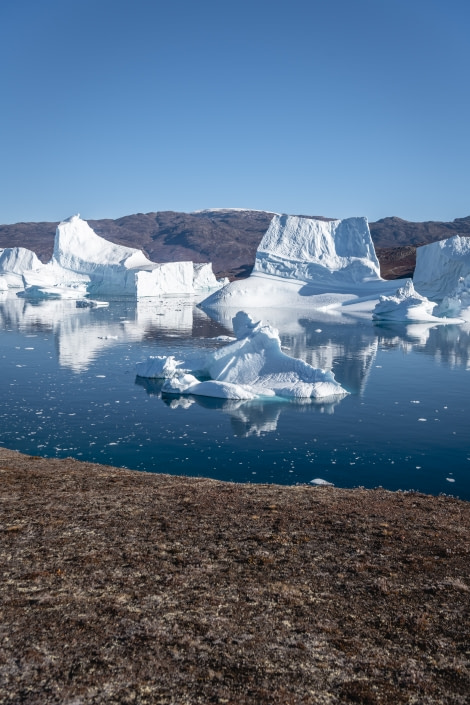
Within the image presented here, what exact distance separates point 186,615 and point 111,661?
62cm

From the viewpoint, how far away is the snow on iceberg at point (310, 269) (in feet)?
128

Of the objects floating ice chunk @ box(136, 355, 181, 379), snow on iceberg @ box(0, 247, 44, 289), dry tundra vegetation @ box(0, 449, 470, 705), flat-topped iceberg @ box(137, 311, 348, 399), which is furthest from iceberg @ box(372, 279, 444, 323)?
snow on iceberg @ box(0, 247, 44, 289)

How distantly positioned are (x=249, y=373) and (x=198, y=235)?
5000 inches

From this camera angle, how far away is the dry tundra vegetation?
10.2 feet

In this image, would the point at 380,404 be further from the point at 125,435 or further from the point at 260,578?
the point at 260,578

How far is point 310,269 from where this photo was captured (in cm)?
4200

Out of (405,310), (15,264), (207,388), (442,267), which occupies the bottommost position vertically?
(207,388)

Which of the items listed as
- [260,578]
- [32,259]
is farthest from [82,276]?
[260,578]

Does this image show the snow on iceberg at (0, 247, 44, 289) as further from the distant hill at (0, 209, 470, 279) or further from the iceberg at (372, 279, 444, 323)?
the distant hill at (0, 209, 470, 279)

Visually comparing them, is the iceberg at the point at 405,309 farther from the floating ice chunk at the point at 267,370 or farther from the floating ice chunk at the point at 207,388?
the floating ice chunk at the point at 207,388

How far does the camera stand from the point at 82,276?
51.1 meters

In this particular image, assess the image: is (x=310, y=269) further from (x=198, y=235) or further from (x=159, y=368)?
(x=198, y=235)

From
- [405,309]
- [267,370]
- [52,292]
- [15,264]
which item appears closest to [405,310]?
[405,309]

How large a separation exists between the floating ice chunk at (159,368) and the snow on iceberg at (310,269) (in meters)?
22.4
